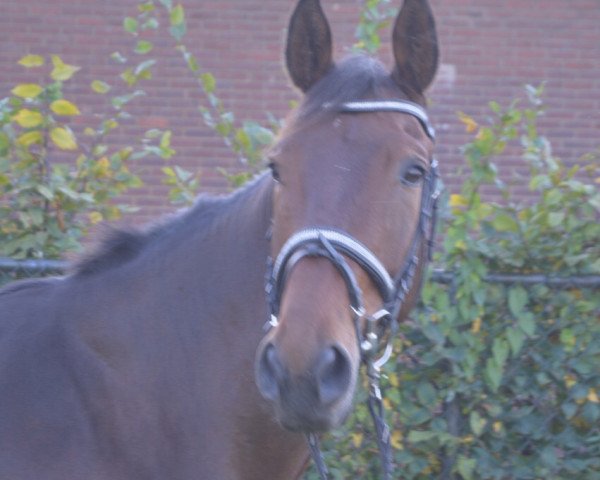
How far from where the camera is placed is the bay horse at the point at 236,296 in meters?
2.33

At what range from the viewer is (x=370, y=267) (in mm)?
2316

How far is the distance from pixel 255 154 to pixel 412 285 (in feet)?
5.03

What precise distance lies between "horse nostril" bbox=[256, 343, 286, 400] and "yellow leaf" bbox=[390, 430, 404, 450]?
1.62 m

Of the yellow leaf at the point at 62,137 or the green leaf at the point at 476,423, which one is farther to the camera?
the yellow leaf at the point at 62,137

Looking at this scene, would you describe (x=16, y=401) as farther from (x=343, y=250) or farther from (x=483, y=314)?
(x=483, y=314)

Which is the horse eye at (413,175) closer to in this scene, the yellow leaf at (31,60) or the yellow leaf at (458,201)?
the yellow leaf at (458,201)

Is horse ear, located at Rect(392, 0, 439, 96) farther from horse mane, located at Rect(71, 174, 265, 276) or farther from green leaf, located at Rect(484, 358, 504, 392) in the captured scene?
green leaf, located at Rect(484, 358, 504, 392)

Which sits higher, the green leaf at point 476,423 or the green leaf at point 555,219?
the green leaf at point 555,219

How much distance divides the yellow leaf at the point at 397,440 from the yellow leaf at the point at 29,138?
1.95 m

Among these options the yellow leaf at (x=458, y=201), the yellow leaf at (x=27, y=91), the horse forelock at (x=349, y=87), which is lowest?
the yellow leaf at (x=458, y=201)

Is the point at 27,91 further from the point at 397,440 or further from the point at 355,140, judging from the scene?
the point at 397,440

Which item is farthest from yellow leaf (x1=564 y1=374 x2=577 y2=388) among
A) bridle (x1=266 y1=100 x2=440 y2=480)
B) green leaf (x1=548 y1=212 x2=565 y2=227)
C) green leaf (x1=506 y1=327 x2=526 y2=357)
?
bridle (x1=266 y1=100 x2=440 y2=480)

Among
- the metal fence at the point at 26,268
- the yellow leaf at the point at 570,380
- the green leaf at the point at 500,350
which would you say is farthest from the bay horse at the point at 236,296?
the yellow leaf at the point at 570,380

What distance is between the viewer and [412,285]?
258 centimetres
